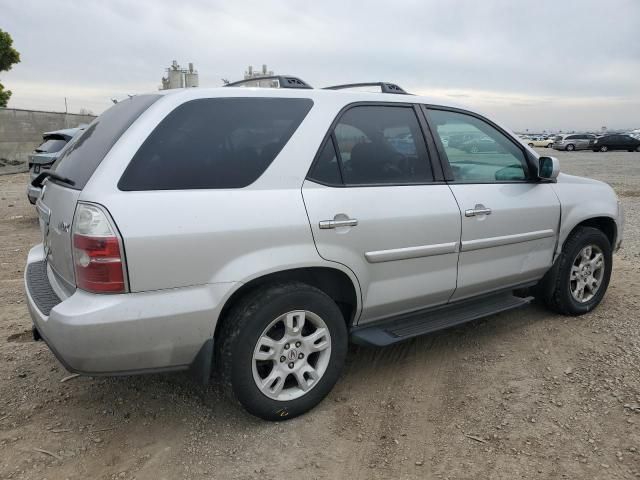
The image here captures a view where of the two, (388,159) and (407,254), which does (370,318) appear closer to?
(407,254)

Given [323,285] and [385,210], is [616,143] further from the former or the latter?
[323,285]

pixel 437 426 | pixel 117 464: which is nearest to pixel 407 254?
pixel 437 426

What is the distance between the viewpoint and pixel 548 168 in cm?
397

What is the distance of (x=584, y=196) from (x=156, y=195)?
3.44 meters

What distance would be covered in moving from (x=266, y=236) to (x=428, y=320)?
137 centimetres

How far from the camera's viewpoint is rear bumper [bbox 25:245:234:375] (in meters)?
2.38

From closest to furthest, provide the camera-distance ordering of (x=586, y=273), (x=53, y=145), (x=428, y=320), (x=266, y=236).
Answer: (x=266, y=236), (x=428, y=320), (x=586, y=273), (x=53, y=145)

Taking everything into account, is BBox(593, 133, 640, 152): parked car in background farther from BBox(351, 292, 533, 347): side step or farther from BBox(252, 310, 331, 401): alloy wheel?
BBox(252, 310, 331, 401): alloy wheel

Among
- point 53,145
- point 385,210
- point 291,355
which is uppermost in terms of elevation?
point 53,145

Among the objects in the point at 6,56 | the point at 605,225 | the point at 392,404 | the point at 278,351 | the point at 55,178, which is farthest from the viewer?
the point at 6,56

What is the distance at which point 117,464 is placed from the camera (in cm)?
263

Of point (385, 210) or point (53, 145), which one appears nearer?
point (385, 210)

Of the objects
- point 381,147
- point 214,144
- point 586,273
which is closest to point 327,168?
point 381,147

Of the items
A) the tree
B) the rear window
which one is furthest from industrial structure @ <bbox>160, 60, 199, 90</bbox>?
the tree
